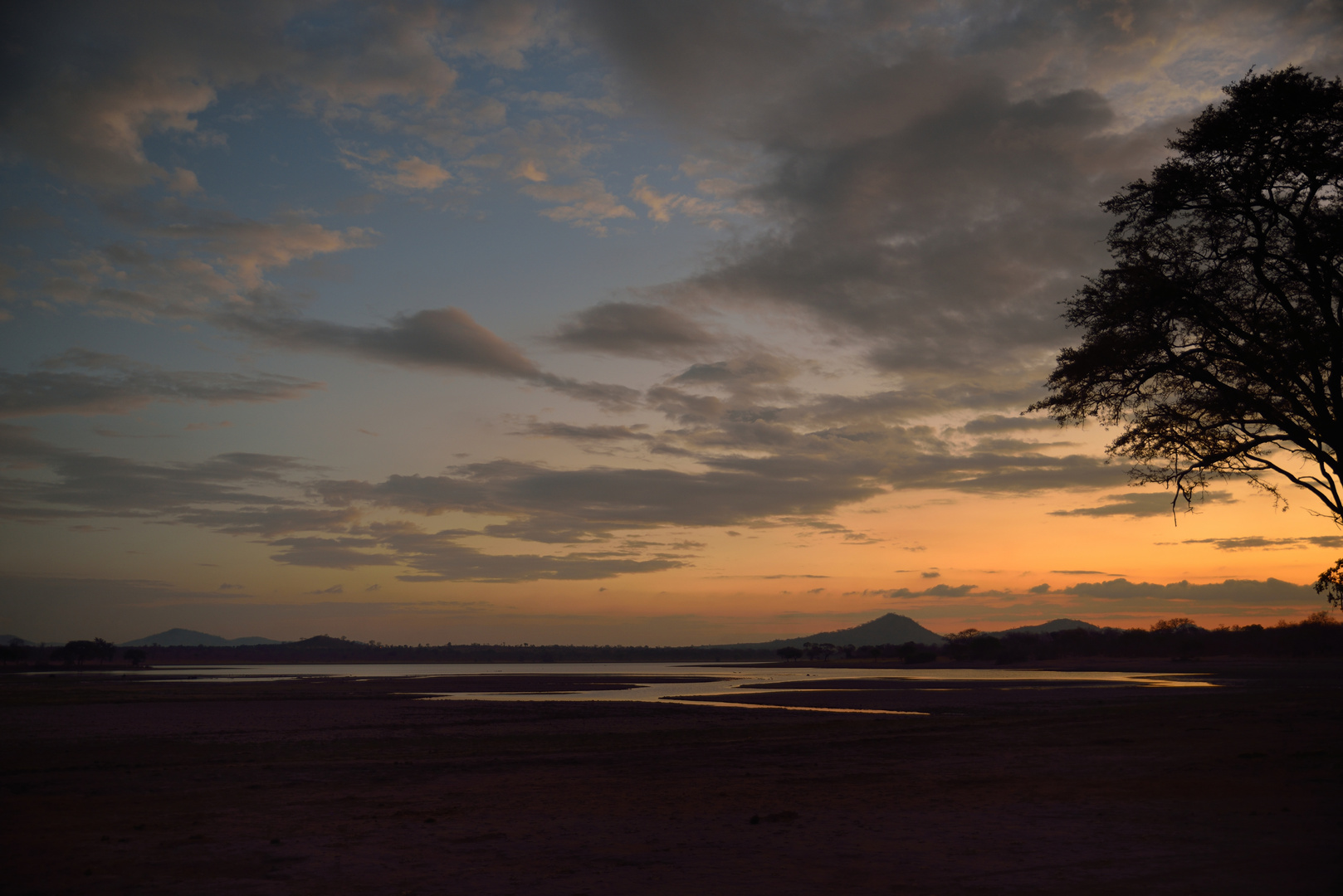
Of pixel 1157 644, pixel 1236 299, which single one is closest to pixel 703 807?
pixel 1236 299

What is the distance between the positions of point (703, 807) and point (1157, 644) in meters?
133

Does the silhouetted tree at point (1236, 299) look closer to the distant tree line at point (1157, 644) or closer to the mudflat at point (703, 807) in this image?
the mudflat at point (703, 807)

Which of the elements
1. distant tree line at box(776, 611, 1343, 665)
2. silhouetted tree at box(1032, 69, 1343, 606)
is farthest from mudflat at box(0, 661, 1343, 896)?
distant tree line at box(776, 611, 1343, 665)

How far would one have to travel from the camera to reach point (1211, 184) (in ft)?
48.2

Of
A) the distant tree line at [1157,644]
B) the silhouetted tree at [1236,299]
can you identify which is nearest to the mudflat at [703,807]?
the silhouetted tree at [1236,299]

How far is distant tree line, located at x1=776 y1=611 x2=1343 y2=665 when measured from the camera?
103 metres

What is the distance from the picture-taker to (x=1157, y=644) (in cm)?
12225

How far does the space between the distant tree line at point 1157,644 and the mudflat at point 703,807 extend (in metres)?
96.1

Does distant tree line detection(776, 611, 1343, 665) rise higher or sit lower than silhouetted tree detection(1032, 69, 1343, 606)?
lower

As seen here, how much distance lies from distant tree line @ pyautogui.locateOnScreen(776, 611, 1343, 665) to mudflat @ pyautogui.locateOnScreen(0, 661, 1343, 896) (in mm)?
96072

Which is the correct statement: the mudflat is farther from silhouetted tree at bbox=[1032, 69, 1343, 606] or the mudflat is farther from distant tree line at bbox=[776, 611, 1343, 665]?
distant tree line at bbox=[776, 611, 1343, 665]

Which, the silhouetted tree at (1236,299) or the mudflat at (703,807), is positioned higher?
the silhouetted tree at (1236,299)

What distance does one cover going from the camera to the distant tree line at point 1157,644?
10338cm

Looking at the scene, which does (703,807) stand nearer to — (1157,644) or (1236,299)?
(1236,299)
